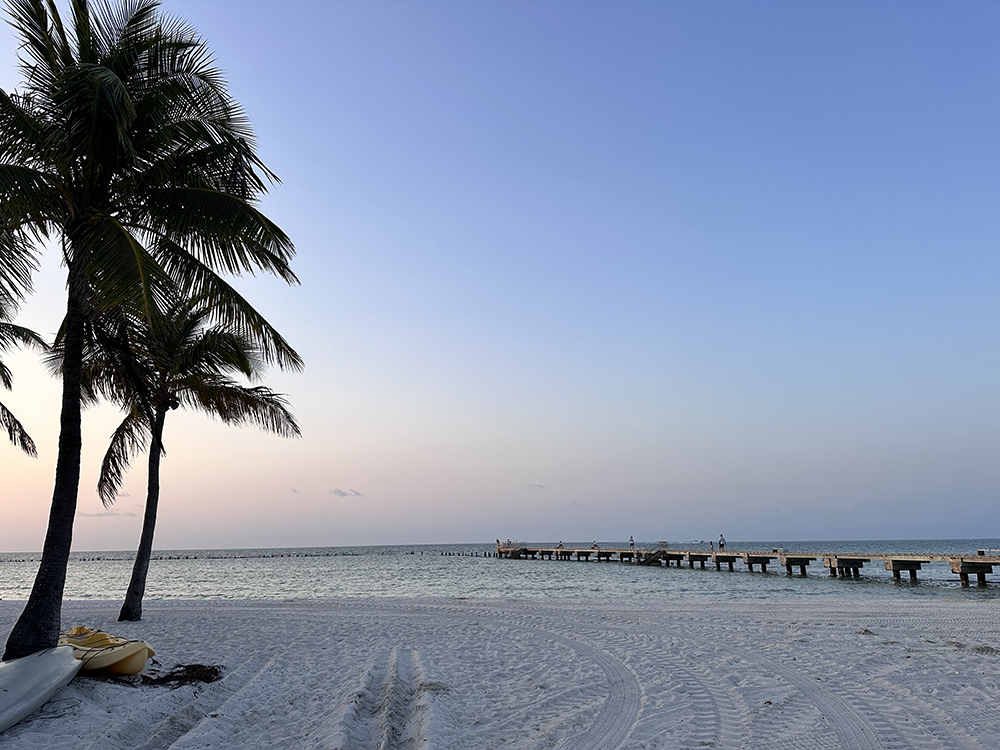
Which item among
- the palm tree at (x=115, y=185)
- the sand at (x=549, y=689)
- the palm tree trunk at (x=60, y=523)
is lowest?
the sand at (x=549, y=689)

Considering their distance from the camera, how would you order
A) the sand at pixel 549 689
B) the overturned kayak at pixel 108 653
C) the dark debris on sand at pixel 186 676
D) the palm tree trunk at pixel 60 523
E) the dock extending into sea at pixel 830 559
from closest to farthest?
the sand at pixel 549 689, the overturned kayak at pixel 108 653, the palm tree trunk at pixel 60 523, the dark debris on sand at pixel 186 676, the dock extending into sea at pixel 830 559

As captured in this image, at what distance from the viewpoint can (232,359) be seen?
12.5 metres

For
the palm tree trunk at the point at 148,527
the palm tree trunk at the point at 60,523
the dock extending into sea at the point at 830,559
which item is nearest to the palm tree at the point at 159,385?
the palm tree trunk at the point at 148,527

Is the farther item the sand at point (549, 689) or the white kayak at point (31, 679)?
the sand at point (549, 689)

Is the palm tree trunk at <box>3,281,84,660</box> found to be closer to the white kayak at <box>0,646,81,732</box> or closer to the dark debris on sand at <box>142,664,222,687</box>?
the white kayak at <box>0,646,81,732</box>

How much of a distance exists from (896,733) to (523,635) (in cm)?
689

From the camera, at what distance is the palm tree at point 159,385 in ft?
37.1

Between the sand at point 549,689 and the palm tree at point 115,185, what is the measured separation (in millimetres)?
2506

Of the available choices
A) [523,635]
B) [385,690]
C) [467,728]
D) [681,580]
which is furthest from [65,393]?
[681,580]

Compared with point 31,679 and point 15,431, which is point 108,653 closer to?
point 31,679

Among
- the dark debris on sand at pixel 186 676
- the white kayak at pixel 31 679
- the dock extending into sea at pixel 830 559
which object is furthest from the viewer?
the dock extending into sea at pixel 830 559

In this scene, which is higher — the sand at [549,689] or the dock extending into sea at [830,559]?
the dock extending into sea at [830,559]

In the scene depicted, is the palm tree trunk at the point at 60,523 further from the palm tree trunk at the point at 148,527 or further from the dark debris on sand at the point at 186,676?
the palm tree trunk at the point at 148,527

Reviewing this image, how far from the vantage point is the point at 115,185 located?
25.7 feet
